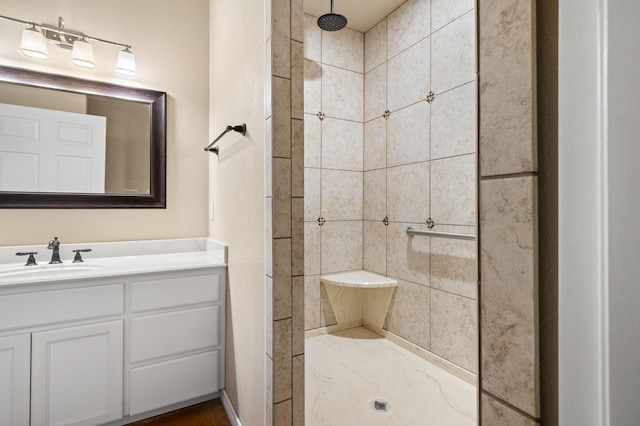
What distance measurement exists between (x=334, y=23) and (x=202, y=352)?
2.23 metres

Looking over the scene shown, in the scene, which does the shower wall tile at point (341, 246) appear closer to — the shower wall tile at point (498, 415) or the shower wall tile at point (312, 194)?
the shower wall tile at point (312, 194)

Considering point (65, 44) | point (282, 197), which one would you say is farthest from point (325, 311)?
point (65, 44)

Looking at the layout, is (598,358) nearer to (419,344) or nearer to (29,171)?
(419,344)

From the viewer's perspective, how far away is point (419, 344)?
2191 mm

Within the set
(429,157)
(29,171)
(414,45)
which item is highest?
(414,45)

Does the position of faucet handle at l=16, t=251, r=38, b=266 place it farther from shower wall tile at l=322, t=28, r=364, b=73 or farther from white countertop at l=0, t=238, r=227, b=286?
shower wall tile at l=322, t=28, r=364, b=73

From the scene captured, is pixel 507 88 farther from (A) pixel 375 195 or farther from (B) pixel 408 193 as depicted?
(A) pixel 375 195

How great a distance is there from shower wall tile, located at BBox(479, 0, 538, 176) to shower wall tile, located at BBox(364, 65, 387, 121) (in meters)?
2.20

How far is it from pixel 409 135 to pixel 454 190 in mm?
578

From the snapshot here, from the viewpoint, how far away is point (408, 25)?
2268 mm

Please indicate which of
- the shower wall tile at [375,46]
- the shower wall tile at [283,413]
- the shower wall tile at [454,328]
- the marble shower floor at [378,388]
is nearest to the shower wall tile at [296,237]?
the shower wall tile at [283,413]

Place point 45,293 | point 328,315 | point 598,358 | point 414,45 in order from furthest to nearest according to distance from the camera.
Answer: point 328,315 → point 414,45 → point 45,293 → point 598,358

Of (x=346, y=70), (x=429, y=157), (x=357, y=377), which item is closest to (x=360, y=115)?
(x=346, y=70)

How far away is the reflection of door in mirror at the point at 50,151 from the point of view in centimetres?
175
